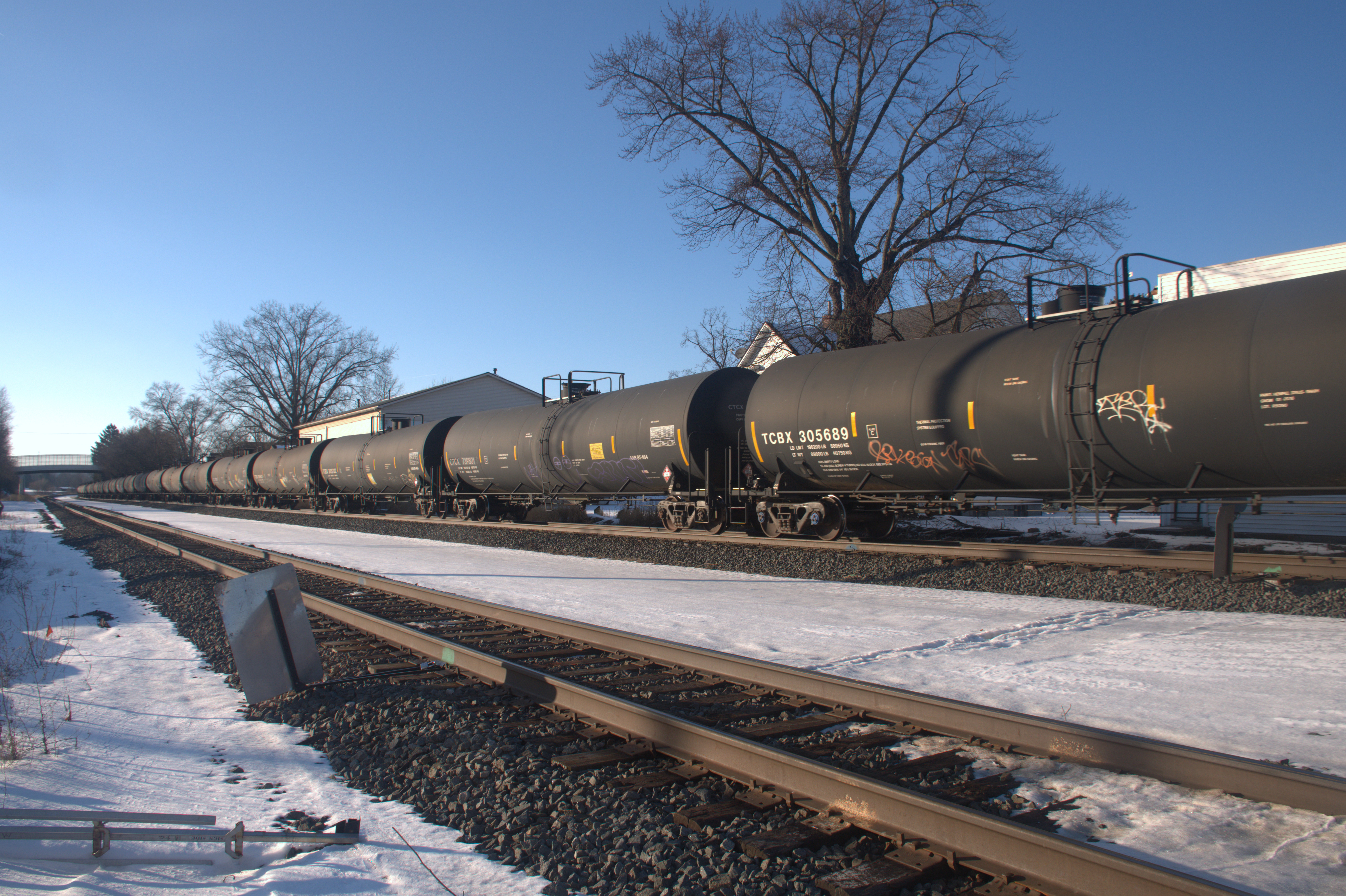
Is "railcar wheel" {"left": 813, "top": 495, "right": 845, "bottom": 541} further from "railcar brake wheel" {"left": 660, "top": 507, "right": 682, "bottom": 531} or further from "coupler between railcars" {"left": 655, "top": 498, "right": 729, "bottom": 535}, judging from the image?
"railcar brake wheel" {"left": 660, "top": 507, "right": 682, "bottom": 531}

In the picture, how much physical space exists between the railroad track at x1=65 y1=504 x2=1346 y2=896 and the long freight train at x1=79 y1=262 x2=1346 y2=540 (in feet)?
18.3

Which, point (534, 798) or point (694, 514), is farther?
point (694, 514)

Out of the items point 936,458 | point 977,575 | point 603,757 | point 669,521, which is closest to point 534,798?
point 603,757

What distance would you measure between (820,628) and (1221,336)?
5.23 m

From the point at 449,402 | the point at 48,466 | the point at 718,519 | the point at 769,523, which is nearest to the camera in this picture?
the point at 769,523

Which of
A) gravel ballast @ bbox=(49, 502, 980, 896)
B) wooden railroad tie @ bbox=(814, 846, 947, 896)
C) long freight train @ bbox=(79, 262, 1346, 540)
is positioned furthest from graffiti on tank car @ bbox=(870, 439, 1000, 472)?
wooden railroad tie @ bbox=(814, 846, 947, 896)

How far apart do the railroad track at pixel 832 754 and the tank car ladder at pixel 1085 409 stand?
5728mm

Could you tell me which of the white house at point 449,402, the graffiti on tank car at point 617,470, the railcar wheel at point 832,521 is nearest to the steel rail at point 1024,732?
the railcar wheel at point 832,521

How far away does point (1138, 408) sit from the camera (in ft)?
28.6

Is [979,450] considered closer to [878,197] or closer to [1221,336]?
[1221,336]

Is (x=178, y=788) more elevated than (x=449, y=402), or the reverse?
(x=449, y=402)

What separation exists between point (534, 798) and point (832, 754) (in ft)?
5.26

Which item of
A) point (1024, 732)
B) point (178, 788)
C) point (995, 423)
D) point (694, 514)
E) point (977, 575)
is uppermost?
point (995, 423)

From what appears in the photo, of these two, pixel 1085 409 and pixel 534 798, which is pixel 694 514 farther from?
pixel 534 798
